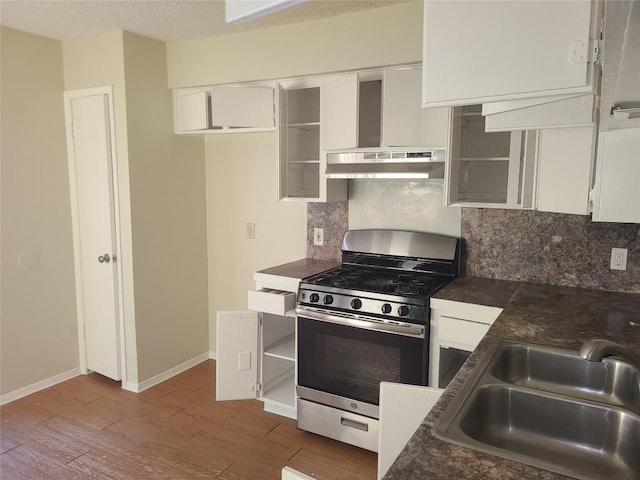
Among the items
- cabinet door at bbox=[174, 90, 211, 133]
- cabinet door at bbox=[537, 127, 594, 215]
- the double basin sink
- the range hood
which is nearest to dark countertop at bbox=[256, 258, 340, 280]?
the range hood

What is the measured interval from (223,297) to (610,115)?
330cm

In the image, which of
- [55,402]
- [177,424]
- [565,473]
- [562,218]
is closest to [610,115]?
[565,473]

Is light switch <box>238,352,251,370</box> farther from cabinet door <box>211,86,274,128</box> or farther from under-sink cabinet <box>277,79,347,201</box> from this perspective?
cabinet door <box>211,86,274,128</box>

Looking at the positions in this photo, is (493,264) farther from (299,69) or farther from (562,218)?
(299,69)

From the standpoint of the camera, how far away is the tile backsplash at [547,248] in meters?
2.58

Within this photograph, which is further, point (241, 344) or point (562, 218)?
point (241, 344)

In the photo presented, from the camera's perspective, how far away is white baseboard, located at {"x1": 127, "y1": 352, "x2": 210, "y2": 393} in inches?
139

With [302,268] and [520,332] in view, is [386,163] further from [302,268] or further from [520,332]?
[520,332]

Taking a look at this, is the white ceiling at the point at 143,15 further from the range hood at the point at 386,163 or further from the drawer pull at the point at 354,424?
the drawer pull at the point at 354,424

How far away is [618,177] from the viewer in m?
1.95

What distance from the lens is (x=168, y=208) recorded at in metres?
3.70

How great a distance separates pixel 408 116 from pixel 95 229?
241cm

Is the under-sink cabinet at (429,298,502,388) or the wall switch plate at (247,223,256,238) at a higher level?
the wall switch plate at (247,223,256,238)

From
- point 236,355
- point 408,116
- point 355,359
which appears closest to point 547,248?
point 408,116
